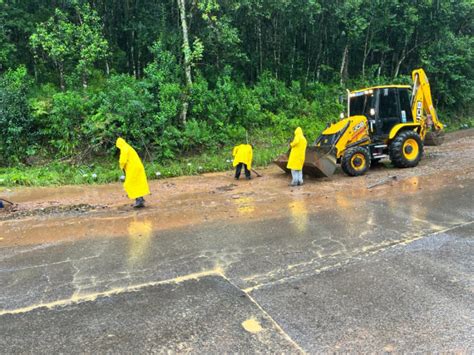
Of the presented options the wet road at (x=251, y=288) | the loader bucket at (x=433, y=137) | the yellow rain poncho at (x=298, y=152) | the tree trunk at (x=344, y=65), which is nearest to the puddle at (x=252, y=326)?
the wet road at (x=251, y=288)

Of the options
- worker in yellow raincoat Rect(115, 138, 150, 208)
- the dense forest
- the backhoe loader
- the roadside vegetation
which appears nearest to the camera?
worker in yellow raincoat Rect(115, 138, 150, 208)

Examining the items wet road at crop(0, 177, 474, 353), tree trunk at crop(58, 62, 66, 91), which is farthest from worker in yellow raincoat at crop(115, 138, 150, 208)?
tree trunk at crop(58, 62, 66, 91)

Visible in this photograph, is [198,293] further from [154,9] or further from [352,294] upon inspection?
[154,9]

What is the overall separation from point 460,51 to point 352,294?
25.2 m

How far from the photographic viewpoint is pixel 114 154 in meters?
14.1

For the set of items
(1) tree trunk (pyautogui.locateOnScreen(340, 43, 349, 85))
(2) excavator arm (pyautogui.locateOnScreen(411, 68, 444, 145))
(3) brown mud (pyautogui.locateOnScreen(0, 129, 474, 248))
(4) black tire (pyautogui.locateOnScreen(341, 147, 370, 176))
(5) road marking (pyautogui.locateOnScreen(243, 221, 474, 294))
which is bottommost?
(3) brown mud (pyautogui.locateOnScreen(0, 129, 474, 248))

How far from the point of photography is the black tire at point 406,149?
11.7 meters

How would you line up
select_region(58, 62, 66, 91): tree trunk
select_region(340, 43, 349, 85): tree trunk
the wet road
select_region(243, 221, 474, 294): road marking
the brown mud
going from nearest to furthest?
the wet road
select_region(243, 221, 474, 294): road marking
the brown mud
select_region(58, 62, 66, 91): tree trunk
select_region(340, 43, 349, 85): tree trunk

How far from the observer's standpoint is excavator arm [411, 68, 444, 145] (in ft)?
41.5

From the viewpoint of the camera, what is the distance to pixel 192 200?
9.33 meters

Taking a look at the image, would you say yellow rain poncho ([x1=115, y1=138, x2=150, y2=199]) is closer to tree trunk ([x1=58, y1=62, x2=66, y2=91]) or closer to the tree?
the tree

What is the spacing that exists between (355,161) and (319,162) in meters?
1.33

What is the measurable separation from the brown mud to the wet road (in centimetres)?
55

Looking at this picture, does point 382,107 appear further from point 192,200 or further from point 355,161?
point 192,200
